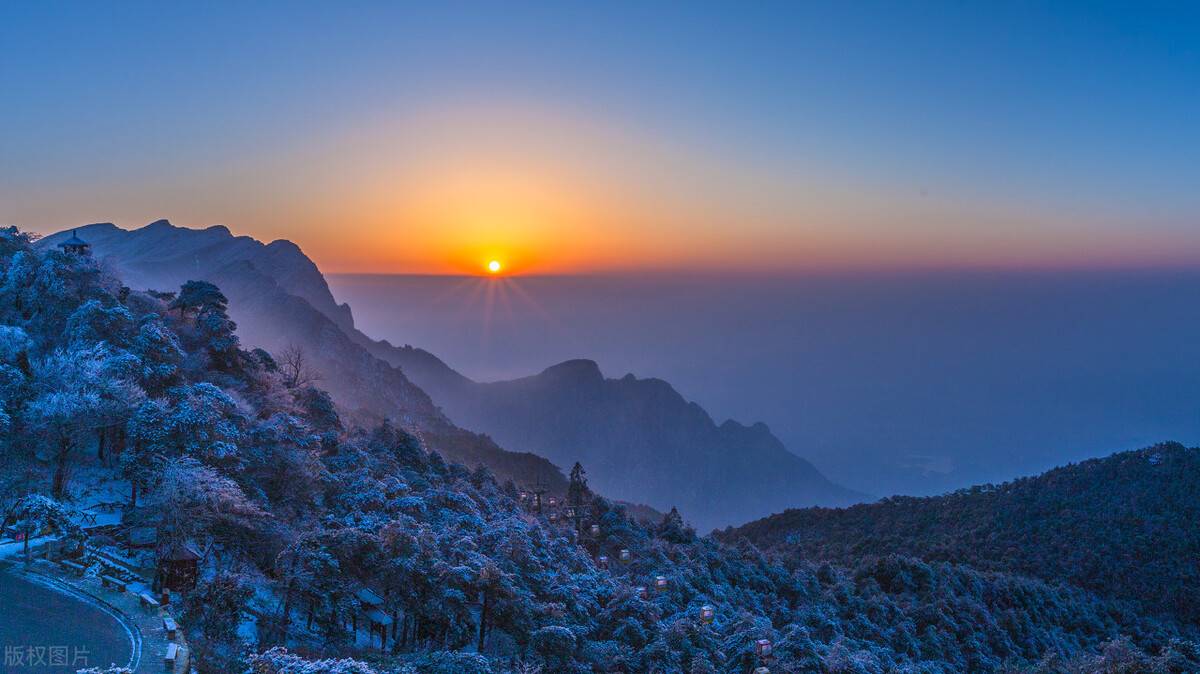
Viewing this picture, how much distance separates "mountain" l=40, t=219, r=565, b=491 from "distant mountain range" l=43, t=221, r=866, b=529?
284mm

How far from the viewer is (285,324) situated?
101812 millimetres

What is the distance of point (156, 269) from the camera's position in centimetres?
10575

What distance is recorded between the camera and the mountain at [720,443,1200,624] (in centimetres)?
4316

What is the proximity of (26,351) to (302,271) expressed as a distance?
11499cm

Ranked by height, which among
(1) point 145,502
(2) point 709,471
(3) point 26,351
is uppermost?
(3) point 26,351

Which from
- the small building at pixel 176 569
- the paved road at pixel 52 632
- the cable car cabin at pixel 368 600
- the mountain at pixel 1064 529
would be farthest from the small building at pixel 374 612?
the mountain at pixel 1064 529

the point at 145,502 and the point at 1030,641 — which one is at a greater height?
the point at 145,502

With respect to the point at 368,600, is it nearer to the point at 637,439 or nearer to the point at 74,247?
the point at 74,247

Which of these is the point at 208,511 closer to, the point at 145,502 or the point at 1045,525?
the point at 145,502

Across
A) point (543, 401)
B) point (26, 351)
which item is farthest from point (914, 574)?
point (543, 401)

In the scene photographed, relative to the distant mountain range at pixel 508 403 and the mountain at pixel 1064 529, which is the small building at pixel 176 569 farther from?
the distant mountain range at pixel 508 403

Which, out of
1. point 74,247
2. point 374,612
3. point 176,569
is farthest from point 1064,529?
point 74,247

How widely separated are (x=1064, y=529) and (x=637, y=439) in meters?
136

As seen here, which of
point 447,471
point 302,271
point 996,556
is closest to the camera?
point 447,471
